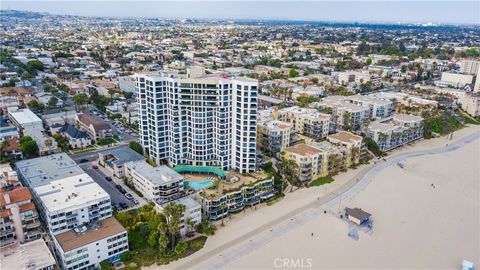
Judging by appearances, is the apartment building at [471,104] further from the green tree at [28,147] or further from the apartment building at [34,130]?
the green tree at [28,147]

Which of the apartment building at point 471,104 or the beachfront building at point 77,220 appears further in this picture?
the apartment building at point 471,104

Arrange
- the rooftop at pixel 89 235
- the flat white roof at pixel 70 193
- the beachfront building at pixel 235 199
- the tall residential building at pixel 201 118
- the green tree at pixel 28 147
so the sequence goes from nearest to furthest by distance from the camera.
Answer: the rooftop at pixel 89 235 < the flat white roof at pixel 70 193 < the beachfront building at pixel 235 199 < the tall residential building at pixel 201 118 < the green tree at pixel 28 147

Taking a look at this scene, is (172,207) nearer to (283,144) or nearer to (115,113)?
(283,144)

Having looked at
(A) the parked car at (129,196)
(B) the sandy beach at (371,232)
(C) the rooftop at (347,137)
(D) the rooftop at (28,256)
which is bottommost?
(B) the sandy beach at (371,232)

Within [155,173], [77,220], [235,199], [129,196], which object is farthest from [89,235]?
[235,199]

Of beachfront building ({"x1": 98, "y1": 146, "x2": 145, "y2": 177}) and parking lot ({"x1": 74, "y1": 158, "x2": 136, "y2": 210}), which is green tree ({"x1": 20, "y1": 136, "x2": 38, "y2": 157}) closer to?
parking lot ({"x1": 74, "y1": 158, "x2": 136, "y2": 210})

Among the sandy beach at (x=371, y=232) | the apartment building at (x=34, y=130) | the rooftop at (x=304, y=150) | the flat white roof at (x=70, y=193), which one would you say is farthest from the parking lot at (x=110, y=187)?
the rooftop at (x=304, y=150)

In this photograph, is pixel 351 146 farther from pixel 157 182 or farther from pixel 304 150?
pixel 157 182
